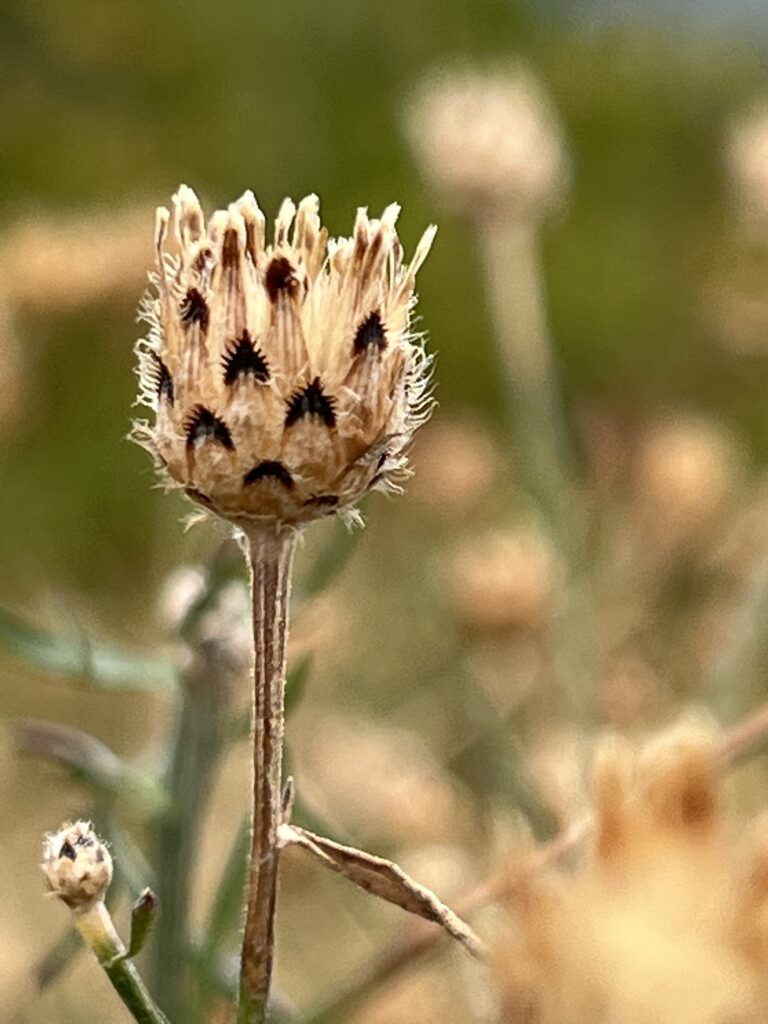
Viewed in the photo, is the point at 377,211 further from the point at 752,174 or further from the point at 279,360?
the point at 279,360

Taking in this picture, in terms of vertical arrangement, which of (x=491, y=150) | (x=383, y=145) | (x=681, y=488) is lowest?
(x=681, y=488)

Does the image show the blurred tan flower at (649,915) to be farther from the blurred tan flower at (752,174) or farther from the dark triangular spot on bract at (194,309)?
the blurred tan flower at (752,174)

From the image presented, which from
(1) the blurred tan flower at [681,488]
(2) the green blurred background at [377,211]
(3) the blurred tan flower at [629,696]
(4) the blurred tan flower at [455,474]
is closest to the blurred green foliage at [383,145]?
(2) the green blurred background at [377,211]

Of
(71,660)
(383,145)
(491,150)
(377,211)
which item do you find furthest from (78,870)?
(383,145)

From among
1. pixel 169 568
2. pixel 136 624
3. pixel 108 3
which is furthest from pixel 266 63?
pixel 169 568

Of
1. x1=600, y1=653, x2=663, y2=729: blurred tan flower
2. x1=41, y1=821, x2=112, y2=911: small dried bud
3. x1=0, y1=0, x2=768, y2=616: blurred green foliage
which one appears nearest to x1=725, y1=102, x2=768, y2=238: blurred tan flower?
x1=600, y1=653, x2=663, y2=729: blurred tan flower

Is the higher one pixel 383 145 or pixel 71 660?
pixel 383 145

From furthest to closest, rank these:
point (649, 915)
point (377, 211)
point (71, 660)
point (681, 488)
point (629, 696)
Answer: point (377, 211), point (681, 488), point (629, 696), point (71, 660), point (649, 915)
